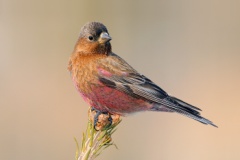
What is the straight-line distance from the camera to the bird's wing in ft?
17.6

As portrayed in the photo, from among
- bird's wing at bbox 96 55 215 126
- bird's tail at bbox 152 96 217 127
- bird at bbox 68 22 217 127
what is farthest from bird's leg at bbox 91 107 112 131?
bird's tail at bbox 152 96 217 127

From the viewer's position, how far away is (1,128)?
8.57 metres

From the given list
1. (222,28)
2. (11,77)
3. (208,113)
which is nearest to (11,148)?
(11,77)

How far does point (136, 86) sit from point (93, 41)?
2.00 ft

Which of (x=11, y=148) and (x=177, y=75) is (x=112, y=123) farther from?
(x=177, y=75)

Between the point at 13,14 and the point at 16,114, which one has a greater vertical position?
the point at 13,14

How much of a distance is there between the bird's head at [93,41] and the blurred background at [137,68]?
3056mm

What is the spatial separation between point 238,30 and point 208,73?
4.87ft

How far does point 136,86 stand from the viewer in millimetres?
5613


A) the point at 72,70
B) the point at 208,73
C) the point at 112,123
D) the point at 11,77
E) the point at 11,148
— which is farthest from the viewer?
the point at 208,73

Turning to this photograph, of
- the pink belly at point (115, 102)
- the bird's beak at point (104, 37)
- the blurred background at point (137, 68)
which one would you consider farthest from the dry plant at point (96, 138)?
the blurred background at point (137, 68)

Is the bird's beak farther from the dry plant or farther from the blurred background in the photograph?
the blurred background

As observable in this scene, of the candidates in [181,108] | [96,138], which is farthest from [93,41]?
[96,138]

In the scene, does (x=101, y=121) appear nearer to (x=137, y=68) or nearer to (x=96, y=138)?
(x=96, y=138)
